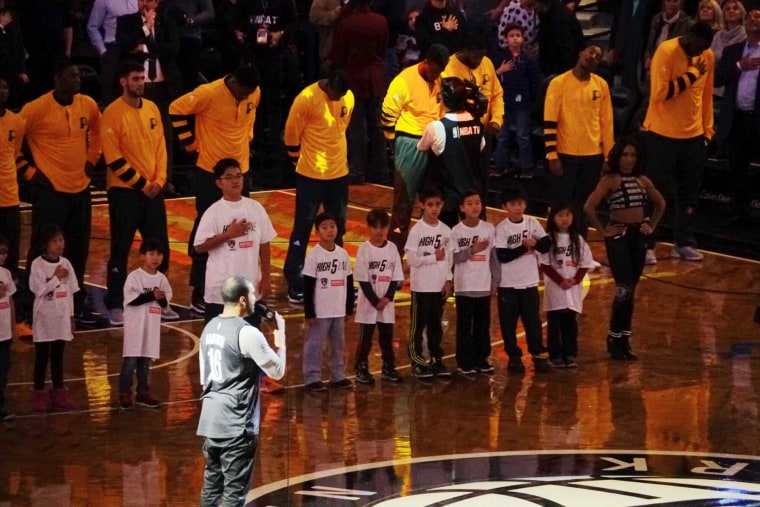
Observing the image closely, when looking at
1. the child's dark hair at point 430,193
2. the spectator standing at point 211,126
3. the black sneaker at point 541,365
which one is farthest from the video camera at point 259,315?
the spectator standing at point 211,126

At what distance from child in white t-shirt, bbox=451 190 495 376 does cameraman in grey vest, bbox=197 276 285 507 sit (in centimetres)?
361

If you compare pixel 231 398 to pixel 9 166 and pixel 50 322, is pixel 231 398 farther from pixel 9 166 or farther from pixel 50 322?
pixel 9 166

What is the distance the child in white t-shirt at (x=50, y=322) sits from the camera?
39.3 ft

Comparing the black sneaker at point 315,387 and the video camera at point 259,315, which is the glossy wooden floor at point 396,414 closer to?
the black sneaker at point 315,387

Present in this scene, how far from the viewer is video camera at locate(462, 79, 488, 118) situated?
1415cm

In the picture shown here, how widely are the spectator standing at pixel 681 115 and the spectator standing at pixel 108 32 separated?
5440mm

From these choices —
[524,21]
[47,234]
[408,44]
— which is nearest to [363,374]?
[47,234]

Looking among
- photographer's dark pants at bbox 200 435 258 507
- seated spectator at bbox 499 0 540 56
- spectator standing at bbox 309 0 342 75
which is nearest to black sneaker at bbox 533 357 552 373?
photographer's dark pants at bbox 200 435 258 507

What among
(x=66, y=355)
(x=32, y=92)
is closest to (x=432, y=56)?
(x=66, y=355)

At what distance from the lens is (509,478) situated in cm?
1081

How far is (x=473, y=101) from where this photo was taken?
46.6 ft

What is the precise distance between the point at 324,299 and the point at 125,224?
7.99 ft

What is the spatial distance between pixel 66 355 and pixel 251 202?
211cm

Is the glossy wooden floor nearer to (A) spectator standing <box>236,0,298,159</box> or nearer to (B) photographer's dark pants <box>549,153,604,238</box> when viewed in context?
(B) photographer's dark pants <box>549,153,604,238</box>
